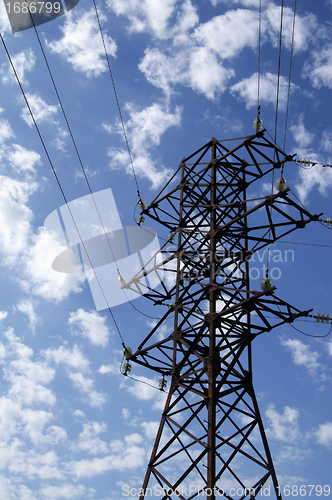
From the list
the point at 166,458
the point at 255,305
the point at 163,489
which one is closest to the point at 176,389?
the point at 166,458

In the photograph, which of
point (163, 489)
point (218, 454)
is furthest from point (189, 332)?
point (163, 489)

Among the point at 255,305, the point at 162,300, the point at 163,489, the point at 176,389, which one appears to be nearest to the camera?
the point at 163,489

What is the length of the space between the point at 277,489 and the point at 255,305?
281 inches

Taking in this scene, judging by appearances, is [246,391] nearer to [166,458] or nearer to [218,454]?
[218,454]

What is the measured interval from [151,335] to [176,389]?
292cm

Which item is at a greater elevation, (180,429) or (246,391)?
(246,391)

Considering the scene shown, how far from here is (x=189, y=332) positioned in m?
16.8

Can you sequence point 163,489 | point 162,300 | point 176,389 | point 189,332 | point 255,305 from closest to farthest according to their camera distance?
point 163,489 < point 255,305 < point 176,389 < point 189,332 < point 162,300

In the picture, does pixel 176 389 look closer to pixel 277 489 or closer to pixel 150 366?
pixel 150 366

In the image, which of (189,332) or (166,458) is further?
(189,332)

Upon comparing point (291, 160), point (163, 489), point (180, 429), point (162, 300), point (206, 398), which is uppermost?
point (291, 160)

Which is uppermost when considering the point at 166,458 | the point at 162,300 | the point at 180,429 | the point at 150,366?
the point at 162,300

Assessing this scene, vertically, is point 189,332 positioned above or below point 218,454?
above

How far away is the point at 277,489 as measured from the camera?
13828mm
